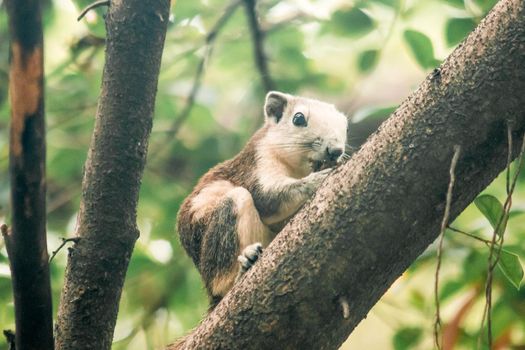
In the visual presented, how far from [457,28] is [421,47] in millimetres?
215

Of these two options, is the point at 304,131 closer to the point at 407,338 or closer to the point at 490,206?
the point at 407,338

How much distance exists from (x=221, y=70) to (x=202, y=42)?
311 millimetres

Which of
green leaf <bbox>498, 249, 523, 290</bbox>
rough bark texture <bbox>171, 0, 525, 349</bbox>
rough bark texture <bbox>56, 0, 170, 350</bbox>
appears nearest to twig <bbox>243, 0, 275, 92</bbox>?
rough bark texture <bbox>56, 0, 170, 350</bbox>

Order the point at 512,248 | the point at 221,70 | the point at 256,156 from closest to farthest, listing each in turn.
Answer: the point at 512,248
the point at 256,156
the point at 221,70

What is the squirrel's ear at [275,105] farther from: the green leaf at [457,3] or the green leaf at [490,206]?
the green leaf at [490,206]

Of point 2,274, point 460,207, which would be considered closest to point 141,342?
point 2,274

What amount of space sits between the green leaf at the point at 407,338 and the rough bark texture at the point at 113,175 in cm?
163

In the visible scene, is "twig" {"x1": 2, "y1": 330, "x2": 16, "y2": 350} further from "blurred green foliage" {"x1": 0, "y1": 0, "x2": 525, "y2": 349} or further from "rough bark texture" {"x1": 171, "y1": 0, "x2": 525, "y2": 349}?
"rough bark texture" {"x1": 171, "y1": 0, "x2": 525, "y2": 349}

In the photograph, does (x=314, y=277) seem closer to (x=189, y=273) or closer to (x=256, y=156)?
(x=256, y=156)

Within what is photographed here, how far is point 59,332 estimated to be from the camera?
3.19 m

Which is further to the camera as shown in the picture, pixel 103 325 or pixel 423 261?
pixel 423 261

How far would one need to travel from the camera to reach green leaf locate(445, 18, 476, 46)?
3.74m

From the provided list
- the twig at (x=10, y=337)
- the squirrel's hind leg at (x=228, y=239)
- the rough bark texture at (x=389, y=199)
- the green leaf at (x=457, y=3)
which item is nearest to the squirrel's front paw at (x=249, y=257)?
the squirrel's hind leg at (x=228, y=239)

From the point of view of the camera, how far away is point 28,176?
236cm
